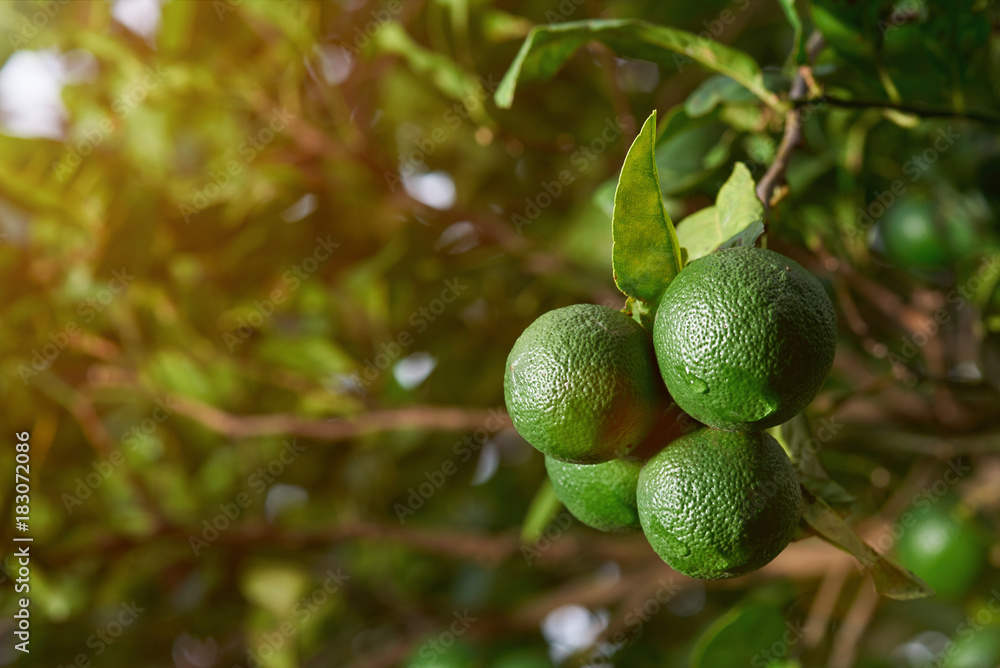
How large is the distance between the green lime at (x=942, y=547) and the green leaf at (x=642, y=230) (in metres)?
1.12

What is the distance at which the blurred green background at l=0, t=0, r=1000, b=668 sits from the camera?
1331 mm

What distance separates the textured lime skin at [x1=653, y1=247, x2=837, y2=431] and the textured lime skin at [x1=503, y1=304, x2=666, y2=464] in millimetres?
39

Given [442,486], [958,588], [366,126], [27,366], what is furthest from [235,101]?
[958,588]

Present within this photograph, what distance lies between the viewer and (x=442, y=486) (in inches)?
72.9

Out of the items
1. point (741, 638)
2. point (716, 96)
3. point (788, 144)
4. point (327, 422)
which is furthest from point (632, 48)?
point (327, 422)

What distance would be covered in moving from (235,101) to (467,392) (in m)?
0.76

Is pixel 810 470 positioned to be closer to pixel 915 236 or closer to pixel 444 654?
pixel 915 236

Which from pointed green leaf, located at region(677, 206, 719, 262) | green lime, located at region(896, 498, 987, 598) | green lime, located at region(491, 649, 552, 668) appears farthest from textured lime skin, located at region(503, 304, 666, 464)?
green lime, located at region(896, 498, 987, 598)

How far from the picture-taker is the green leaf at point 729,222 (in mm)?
630

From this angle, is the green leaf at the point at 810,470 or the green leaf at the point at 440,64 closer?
the green leaf at the point at 810,470

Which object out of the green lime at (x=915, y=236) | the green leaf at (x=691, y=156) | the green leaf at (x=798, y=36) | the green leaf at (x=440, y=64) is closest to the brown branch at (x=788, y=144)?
the green leaf at (x=798, y=36)

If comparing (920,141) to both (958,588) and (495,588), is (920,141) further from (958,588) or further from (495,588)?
(495,588)

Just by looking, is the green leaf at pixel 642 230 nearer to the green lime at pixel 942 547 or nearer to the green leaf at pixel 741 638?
the green leaf at pixel 741 638

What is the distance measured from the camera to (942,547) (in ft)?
4.69
